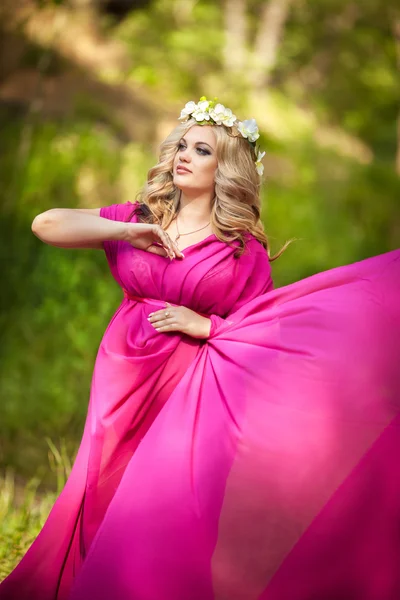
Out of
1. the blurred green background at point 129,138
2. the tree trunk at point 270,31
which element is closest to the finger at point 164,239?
the blurred green background at point 129,138

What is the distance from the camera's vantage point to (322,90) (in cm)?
1631

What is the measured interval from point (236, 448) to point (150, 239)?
841 mm

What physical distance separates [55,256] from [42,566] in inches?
242

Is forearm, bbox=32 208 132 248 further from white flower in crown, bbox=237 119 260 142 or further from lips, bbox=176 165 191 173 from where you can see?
white flower in crown, bbox=237 119 260 142

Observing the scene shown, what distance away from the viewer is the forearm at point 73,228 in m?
2.79

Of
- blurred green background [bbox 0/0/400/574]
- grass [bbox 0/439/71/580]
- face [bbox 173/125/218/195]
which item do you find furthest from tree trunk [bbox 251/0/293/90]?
face [bbox 173/125/218/195]

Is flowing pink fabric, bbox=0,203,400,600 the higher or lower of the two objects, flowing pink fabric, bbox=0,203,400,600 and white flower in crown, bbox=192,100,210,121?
the lower

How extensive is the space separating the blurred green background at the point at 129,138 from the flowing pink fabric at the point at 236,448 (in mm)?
1402

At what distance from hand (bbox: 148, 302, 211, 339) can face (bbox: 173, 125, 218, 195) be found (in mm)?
482

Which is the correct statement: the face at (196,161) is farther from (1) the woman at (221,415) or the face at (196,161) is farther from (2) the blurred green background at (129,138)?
(2) the blurred green background at (129,138)

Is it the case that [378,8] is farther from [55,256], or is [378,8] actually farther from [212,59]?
[55,256]

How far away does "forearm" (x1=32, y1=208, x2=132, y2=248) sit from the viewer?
2.79m

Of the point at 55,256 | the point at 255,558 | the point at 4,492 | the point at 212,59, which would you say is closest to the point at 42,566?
the point at 255,558

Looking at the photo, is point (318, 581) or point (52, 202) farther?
point (52, 202)
